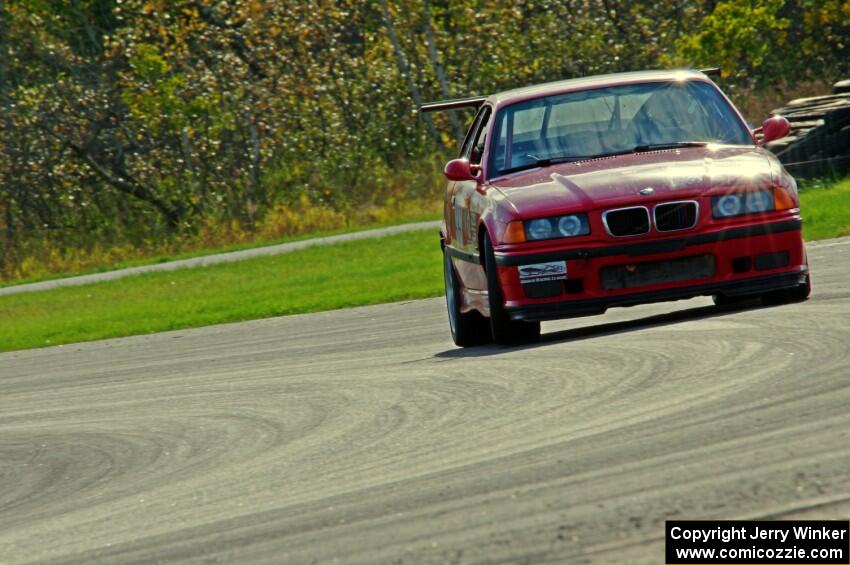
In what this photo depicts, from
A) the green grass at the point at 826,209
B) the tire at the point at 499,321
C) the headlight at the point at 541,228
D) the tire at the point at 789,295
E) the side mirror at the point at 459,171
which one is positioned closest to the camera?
the headlight at the point at 541,228

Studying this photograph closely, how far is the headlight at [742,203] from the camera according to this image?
A: 9055 mm

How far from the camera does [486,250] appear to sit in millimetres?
9578

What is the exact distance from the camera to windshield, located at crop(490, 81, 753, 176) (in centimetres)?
1011

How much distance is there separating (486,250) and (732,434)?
3941 mm

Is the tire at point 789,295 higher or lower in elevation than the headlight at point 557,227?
lower

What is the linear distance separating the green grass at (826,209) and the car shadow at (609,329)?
21.7ft

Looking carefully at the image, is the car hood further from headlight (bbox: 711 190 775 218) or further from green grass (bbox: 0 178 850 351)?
green grass (bbox: 0 178 850 351)

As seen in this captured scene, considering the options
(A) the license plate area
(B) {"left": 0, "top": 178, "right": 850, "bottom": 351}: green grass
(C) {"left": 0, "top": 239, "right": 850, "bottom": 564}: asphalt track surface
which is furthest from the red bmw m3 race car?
(B) {"left": 0, "top": 178, "right": 850, "bottom": 351}: green grass

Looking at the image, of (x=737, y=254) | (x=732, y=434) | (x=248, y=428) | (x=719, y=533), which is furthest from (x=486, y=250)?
(x=719, y=533)

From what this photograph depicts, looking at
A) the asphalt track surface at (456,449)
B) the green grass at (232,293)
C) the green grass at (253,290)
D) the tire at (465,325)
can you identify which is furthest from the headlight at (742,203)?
the green grass at (232,293)

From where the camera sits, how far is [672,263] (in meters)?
9.06

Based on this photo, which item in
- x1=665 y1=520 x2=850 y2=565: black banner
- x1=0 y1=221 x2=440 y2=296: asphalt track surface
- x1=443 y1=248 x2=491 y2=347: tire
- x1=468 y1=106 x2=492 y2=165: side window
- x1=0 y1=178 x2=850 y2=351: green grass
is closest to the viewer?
x1=665 y1=520 x2=850 y2=565: black banner

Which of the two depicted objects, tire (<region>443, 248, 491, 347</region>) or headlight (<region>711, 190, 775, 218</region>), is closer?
headlight (<region>711, 190, 775, 218</region>)

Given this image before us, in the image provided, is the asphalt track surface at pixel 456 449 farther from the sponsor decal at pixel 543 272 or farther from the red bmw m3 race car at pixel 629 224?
the sponsor decal at pixel 543 272
